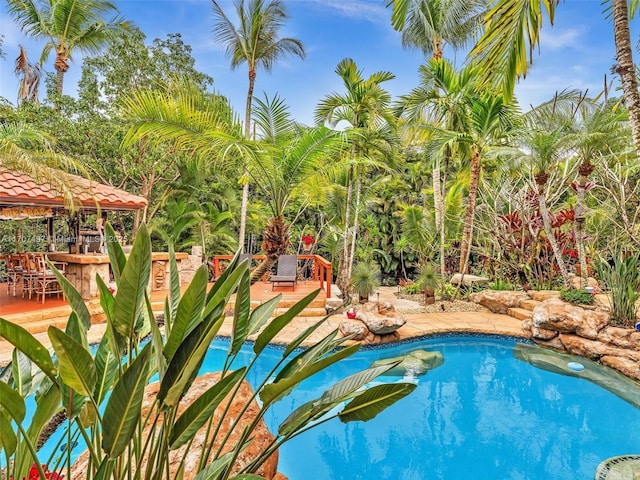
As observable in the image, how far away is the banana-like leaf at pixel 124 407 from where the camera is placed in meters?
0.83

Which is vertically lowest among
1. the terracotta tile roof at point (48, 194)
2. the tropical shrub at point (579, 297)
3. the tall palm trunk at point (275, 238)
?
the tropical shrub at point (579, 297)

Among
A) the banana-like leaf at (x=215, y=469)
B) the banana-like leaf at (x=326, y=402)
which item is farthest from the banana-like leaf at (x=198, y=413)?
the banana-like leaf at (x=326, y=402)

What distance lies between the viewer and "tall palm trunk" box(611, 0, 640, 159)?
3848mm

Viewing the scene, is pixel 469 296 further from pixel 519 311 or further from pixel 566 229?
pixel 566 229

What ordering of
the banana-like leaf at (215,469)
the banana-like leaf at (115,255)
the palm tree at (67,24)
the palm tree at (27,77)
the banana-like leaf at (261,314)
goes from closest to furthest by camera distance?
the banana-like leaf at (215,469)
the banana-like leaf at (115,255)
the banana-like leaf at (261,314)
the palm tree at (67,24)
the palm tree at (27,77)

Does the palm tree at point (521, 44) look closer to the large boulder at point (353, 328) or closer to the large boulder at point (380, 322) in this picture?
the large boulder at point (380, 322)

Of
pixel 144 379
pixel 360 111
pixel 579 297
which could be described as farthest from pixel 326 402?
pixel 579 297

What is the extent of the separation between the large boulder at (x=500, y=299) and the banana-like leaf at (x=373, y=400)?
826 cm

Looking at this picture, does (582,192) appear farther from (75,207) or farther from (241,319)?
(75,207)

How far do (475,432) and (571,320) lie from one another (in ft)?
10.9

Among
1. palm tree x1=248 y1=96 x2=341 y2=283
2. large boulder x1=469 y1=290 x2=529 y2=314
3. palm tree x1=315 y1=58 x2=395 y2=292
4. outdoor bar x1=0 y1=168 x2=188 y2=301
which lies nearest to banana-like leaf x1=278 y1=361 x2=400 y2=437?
palm tree x1=248 y1=96 x2=341 y2=283

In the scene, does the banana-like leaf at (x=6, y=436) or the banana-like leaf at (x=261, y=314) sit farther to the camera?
the banana-like leaf at (x=261, y=314)

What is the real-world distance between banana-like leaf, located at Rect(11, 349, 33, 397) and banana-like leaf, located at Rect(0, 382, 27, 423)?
56 centimetres

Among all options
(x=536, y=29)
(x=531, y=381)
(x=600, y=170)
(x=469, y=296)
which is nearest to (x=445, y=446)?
(x=531, y=381)
